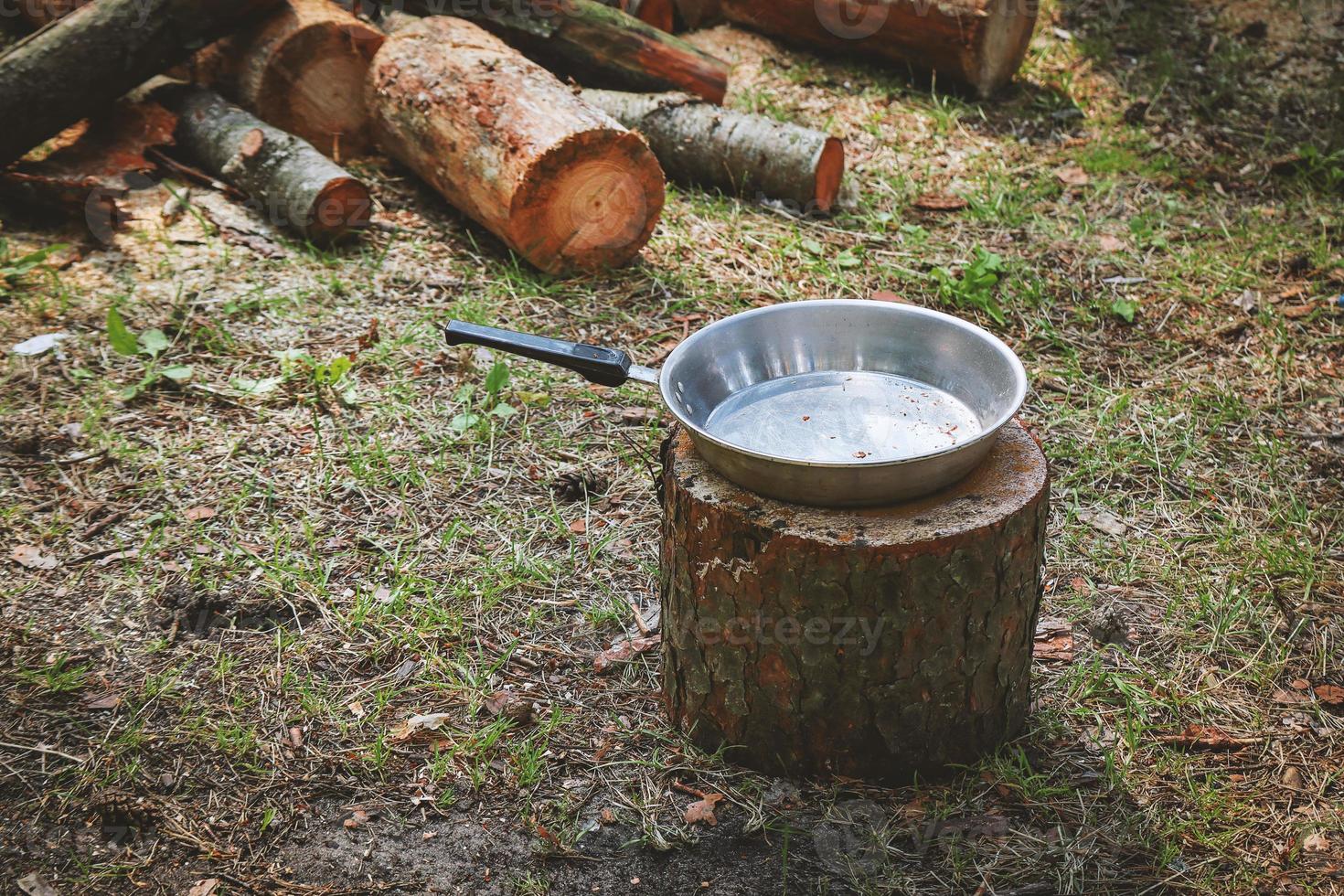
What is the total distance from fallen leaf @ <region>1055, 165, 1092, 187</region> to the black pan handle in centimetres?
352

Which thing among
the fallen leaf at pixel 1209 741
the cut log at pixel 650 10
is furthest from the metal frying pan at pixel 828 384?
the cut log at pixel 650 10

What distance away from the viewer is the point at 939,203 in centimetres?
478

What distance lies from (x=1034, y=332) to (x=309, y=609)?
108 inches

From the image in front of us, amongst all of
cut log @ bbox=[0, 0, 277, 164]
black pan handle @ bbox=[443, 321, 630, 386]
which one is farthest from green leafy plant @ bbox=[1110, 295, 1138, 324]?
cut log @ bbox=[0, 0, 277, 164]

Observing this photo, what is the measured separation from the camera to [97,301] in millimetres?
3875

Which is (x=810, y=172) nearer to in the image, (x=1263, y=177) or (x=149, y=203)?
(x=1263, y=177)

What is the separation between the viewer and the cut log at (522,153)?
3996 millimetres

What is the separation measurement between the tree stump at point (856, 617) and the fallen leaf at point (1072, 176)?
3108 mm

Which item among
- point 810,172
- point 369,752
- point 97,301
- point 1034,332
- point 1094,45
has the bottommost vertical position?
point 369,752

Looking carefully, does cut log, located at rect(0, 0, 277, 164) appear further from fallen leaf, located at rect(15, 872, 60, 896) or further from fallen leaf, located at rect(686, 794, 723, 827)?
fallen leaf, located at rect(686, 794, 723, 827)

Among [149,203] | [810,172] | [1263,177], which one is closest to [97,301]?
[149,203]

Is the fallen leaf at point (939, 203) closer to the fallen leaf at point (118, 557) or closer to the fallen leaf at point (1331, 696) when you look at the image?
the fallen leaf at point (1331, 696)

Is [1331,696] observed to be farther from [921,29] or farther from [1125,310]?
[921,29]

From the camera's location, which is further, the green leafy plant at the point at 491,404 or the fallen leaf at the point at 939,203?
the fallen leaf at the point at 939,203
